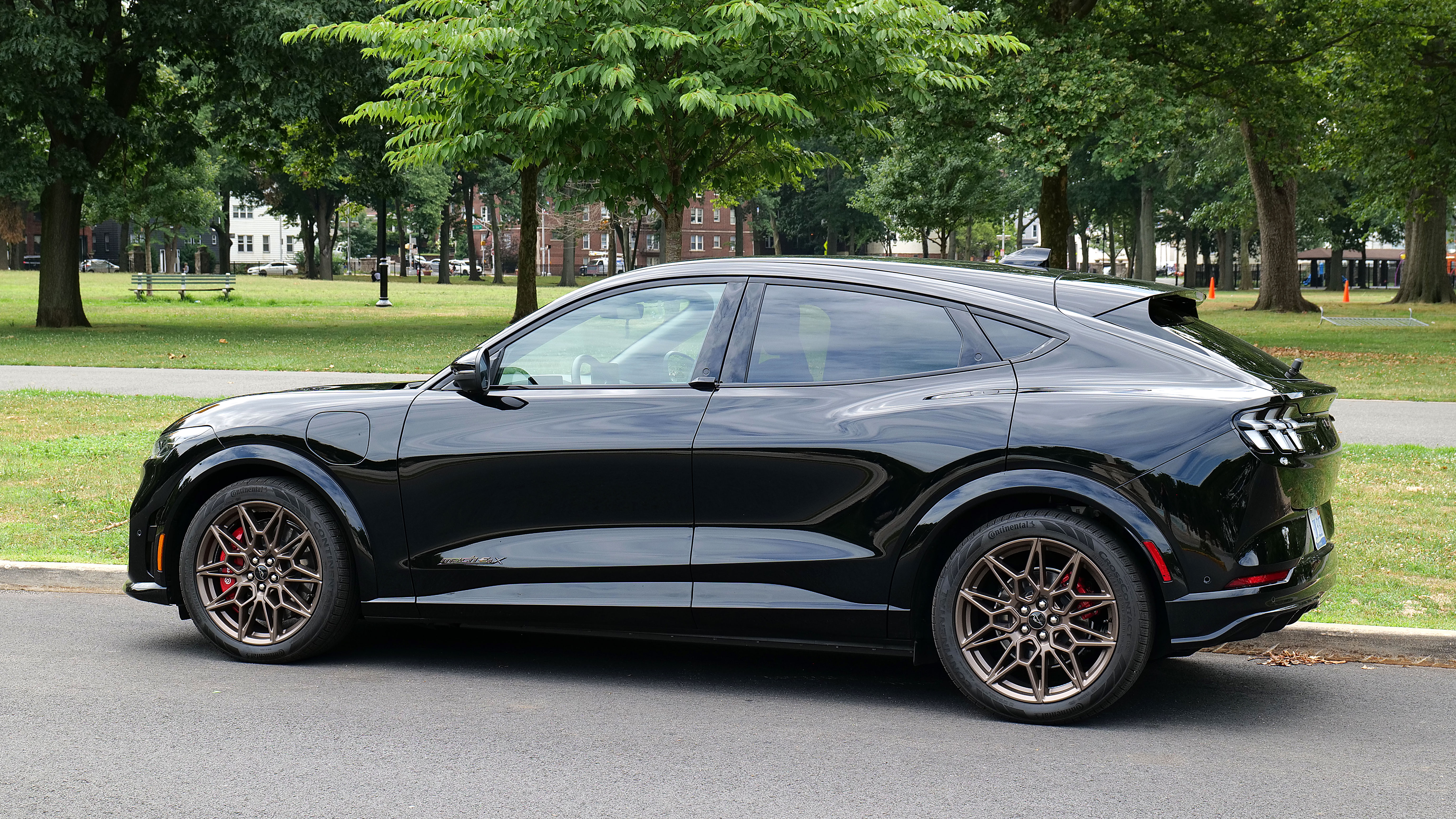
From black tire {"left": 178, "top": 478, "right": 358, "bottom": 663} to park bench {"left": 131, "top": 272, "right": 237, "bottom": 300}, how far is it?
1642 inches

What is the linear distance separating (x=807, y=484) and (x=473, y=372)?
1389mm

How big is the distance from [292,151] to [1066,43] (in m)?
19.5

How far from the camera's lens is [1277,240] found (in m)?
40.0

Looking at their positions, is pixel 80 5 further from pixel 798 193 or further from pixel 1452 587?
pixel 798 193

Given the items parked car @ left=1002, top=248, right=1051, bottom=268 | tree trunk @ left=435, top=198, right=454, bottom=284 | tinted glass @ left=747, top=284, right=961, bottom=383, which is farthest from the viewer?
tree trunk @ left=435, top=198, right=454, bottom=284

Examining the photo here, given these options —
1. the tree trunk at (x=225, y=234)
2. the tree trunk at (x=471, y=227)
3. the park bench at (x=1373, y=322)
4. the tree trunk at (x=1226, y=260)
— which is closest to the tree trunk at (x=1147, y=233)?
the tree trunk at (x=1226, y=260)

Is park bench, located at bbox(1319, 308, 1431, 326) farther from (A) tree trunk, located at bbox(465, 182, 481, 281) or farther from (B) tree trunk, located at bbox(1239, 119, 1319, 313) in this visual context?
(A) tree trunk, located at bbox(465, 182, 481, 281)

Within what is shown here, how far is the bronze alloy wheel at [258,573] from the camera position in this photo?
5406 millimetres

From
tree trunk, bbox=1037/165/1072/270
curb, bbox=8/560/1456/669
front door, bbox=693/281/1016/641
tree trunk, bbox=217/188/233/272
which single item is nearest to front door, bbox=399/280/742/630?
front door, bbox=693/281/1016/641

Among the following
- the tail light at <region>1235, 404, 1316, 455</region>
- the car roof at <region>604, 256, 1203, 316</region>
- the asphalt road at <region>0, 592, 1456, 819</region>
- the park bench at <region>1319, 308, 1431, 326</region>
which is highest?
the car roof at <region>604, 256, 1203, 316</region>

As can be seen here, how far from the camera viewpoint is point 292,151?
3300 centimetres

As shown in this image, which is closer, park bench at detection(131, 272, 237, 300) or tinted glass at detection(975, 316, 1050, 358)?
tinted glass at detection(975, 316, 1050, 358)

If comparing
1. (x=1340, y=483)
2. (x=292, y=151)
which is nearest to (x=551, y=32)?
(x=1340, y=483)

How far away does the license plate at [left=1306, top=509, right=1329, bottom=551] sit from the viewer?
465cm
